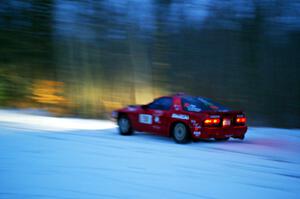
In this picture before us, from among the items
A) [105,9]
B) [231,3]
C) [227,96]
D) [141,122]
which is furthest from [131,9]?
[141,122]

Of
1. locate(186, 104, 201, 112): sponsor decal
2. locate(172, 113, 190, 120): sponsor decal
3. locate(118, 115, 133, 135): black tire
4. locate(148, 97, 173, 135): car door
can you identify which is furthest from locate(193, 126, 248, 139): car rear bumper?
locate(118, 115, 133, 135): black tire

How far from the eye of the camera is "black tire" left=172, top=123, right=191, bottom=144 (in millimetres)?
9734

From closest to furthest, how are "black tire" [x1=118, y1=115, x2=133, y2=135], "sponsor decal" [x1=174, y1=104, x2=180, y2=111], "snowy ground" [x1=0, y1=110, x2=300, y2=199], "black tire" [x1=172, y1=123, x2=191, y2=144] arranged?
1. "snowy ground" [x1=0, y1=110, x2=300, y2=199]
2. "black tire" [x1=172, y1=123, x2=191, y2=144]
3. "sponsor decal" [x1=174, y1=104, x2=180, y2=111]
4. "black tire" [x1=118, y1=115, x2=133, y2=135]

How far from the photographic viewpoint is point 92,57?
19938 mm

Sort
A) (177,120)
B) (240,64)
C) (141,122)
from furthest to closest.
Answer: (240,64) → (141,122) → (177,120)

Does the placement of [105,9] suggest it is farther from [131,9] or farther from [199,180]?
[199,180]

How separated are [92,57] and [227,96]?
282 inches

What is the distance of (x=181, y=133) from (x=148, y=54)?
9658 millimetres

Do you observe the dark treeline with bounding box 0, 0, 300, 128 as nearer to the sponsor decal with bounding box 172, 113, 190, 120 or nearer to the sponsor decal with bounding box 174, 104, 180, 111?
the sponsor decal with bounding box 174, 104, 180, 111

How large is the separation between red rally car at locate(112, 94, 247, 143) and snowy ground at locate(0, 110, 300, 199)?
304 mm

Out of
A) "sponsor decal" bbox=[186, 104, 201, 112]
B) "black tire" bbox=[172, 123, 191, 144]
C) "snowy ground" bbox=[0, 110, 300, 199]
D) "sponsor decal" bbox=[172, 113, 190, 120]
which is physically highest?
"sponsor decal" bbox=[186, 104, 201, 112]

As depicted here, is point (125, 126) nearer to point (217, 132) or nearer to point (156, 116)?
point (156, 116)

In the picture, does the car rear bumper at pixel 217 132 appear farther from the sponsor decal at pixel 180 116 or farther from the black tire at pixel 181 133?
the sponsor decal at pixel 180 116

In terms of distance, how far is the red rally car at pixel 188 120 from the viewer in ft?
31.2
